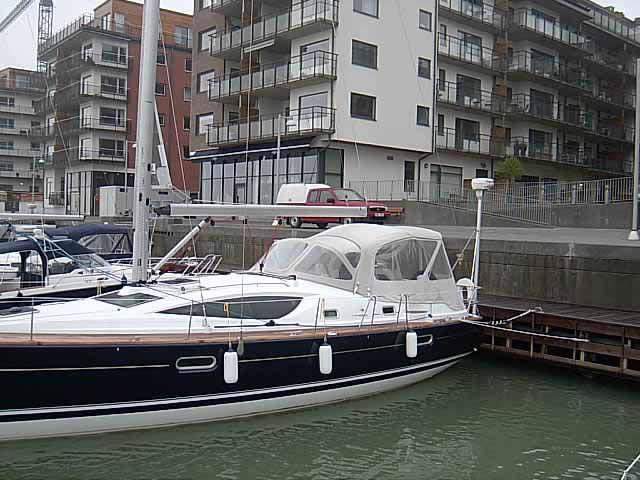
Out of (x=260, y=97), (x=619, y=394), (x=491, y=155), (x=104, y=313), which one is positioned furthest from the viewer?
(x=491, y=155)

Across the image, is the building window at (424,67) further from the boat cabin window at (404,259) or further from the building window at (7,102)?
the boat cabin window at (404,259)

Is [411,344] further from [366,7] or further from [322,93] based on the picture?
[366,7]

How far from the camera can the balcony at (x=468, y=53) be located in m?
39.2

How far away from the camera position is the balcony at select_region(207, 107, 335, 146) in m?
33.2

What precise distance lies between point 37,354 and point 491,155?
37.2 m

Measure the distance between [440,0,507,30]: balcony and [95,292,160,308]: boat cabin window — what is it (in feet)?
108

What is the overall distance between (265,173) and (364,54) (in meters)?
8.35

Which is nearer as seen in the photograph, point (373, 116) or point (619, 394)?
point (619, 394)

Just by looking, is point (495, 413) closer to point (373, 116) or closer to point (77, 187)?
point (373, 116)

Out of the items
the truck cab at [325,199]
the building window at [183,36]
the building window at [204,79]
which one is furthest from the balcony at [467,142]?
the building window at [183,36]

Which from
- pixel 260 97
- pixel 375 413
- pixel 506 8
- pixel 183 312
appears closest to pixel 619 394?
pixel 375 413

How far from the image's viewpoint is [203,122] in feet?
143

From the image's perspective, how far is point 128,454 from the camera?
8.74 metres

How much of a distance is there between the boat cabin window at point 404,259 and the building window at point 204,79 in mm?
32688
